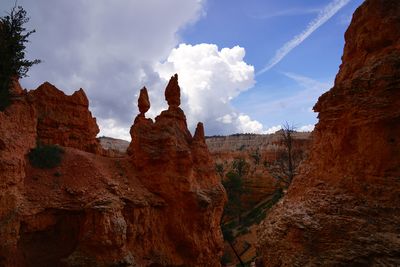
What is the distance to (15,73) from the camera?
60.3 feet

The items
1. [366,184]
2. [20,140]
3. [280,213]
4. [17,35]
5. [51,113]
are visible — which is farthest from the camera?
[51,113]

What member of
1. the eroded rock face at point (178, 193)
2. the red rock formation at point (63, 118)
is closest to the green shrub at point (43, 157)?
the red rock formation at point (63, 118)

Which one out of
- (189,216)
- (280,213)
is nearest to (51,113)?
(189,216)

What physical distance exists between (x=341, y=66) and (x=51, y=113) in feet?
66.9

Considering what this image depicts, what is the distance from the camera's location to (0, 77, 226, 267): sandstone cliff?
15.8 metres

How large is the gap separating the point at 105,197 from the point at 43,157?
4286mm

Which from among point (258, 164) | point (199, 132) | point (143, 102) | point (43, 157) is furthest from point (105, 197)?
point (258, 164)

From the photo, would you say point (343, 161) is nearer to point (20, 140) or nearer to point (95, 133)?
point (20, 140)

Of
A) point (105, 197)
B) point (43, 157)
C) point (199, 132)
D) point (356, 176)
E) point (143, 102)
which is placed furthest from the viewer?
point (143, 102)

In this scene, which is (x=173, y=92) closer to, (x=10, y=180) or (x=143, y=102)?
(x=143, y=102)

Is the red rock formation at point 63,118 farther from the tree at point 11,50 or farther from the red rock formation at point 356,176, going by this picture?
the red rock formation at point 356,176

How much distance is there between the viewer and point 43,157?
18891 millimetres

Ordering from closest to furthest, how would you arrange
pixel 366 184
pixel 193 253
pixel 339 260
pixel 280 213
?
pixel 339 260, pixel 366 184, pixel 280 213, pixel 193 253

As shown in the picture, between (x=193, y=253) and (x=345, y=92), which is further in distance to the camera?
(x=193, y=253)
